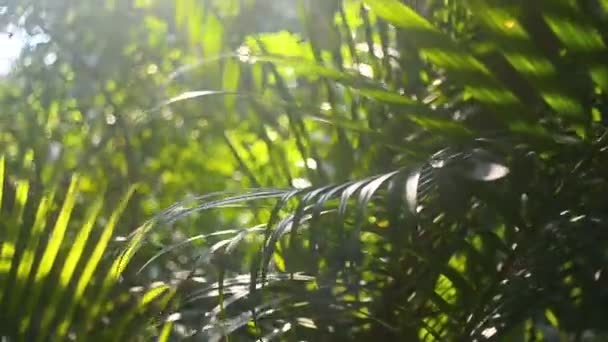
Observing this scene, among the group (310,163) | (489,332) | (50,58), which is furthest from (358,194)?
(50,58)

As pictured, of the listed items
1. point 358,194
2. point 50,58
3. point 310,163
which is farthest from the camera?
point 50,58

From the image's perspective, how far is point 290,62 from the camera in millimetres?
640

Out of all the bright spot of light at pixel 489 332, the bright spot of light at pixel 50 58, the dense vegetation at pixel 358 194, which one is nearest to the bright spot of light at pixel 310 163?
the dense vegetation at pixel 358 194

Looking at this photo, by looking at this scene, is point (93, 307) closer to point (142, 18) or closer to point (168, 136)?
Answer: point (168, 136)

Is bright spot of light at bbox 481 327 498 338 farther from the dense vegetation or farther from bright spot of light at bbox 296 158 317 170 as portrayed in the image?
bright spot of light at bbox 296 158 317 170

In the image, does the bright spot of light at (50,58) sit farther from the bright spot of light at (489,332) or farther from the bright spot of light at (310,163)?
the bright spot of light at (489,332)

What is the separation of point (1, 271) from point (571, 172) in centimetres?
51

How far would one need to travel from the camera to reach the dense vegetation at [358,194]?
1.92 ft

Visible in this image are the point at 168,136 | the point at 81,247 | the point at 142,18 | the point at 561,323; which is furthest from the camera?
the point at 142,18

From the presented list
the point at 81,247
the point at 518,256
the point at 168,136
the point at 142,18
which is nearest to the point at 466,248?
the point at 518,256

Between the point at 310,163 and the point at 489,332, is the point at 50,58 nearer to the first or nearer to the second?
the point at 310,163

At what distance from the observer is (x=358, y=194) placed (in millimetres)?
571

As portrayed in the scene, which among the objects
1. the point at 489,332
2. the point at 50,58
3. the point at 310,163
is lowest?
the point at 489,332

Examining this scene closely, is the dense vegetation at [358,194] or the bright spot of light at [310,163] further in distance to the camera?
the bright spot of light at [310,163]
